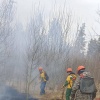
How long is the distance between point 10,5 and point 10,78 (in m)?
6.36

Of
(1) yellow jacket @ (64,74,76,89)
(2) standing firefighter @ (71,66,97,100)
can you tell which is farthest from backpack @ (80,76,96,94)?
(1) yellow jacket @ (64,74,76,89)

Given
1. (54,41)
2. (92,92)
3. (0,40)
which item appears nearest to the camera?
(92,92)

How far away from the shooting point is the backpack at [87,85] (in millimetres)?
5914

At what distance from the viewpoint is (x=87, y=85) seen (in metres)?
5.95

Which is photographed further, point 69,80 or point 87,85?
point 69,80

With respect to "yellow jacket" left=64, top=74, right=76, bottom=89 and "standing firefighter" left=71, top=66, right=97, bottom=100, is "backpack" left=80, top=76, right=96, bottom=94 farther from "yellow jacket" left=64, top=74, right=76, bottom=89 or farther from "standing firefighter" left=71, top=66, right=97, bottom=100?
"yellow jacket" left=64, top=74, right=76, bottom=89

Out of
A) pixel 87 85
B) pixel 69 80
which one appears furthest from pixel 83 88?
pixel 69 80

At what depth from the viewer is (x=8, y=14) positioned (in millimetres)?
16156

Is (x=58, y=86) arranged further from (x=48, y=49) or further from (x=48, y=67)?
(x=48, y=49)

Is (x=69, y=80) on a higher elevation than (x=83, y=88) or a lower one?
higher

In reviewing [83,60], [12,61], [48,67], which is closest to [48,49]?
[48,67]

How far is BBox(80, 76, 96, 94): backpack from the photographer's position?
19.4 ft

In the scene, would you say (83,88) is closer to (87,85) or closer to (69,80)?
(87,85)

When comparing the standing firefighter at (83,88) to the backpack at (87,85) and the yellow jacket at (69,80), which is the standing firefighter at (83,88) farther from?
the yellow jacket at (69,80)
